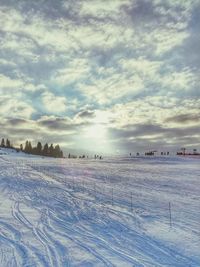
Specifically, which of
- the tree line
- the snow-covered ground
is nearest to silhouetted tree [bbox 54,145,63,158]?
the tree line

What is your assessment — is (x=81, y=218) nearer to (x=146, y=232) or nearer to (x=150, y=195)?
(x=146, y=232)

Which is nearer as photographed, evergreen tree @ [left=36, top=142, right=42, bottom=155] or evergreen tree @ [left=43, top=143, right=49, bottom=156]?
evergreen tree @ [left=36, top=142, right=42, bottom=155]

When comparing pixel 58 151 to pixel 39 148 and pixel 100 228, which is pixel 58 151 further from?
pixel 100 228

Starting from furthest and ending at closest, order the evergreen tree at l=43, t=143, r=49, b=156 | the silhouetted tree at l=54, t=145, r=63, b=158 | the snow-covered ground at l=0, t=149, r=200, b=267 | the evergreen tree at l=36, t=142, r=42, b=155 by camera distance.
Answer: the silhouetted tree at l=54, t=145, r=63, b=158 → the evergreen tree at l=43, t=143, r=49, b=156 → the evergreen tree at l=36, t=142, r=42, b=155 → the snow-covered ground at l=0, t=149, r=200, b=267

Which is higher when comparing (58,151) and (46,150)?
(46,150)

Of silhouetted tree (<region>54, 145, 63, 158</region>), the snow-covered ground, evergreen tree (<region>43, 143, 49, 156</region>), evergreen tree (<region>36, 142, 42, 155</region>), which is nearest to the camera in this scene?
the snow-covered ground

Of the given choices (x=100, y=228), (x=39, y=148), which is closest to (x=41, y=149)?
(x=39, y=148)

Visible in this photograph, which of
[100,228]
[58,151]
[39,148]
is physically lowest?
[100,228]

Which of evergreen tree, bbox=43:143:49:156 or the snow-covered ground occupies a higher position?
evergreen tree, bbox=43:143:49:156

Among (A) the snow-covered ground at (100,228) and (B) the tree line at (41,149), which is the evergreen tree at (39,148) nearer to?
(B) the tree line at (41,149)

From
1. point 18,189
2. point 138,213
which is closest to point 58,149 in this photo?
point 18,189

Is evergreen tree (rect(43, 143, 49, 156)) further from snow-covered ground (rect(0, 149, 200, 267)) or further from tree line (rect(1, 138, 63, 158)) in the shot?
snow-covered ground (rect(0, 149, 200, 267))

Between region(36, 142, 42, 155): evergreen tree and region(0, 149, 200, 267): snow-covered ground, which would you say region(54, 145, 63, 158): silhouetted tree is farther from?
region(0, 149, 200, 267): snow-covered ground

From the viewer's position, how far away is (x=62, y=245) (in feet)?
41.5
